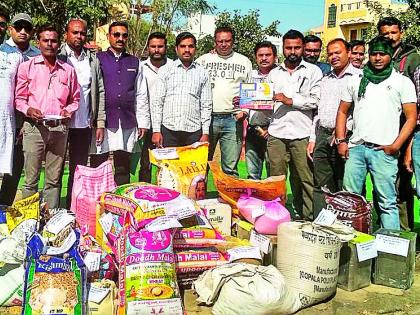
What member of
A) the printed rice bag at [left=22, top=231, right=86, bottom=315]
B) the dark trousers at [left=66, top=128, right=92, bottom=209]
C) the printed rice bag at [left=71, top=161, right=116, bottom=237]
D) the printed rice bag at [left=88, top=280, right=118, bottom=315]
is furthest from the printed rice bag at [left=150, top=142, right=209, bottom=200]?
the printed rice bag at [left=22, top=231, right=86, bottom=315]

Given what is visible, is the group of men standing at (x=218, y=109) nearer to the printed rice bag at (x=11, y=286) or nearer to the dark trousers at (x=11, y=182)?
the dark trousers at (x=11, y=182)

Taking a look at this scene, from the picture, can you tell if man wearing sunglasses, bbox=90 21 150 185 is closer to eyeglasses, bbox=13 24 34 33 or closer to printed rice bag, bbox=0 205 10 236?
eyeglasses, bbox=13 24 34 33

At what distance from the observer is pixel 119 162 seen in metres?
4.99

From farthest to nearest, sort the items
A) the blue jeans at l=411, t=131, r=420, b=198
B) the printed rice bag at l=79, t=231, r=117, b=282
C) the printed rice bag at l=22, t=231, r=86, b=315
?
the blue jeans at l=411, t=131, r=420, b=198
the printed rice bag at l=79, t=231, r=117, b=282
the printed rice bag at l=22, t=231, r=86, b=315

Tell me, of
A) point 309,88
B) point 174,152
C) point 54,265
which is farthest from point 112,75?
point 54,265

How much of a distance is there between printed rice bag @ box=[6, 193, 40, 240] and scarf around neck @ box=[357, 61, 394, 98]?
7.83 feet

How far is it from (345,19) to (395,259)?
112 feet

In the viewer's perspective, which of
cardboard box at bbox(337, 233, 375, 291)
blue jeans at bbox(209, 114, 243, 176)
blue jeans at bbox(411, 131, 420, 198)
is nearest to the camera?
cardboard box at bbox(337, 233, 375, 291)

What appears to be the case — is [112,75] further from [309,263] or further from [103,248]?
[309,263]

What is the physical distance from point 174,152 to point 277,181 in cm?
86

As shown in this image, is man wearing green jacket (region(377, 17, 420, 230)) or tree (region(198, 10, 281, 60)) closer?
man wearing green jacket (region(377, 17, 420, 230))

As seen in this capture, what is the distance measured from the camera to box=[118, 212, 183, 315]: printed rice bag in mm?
3014

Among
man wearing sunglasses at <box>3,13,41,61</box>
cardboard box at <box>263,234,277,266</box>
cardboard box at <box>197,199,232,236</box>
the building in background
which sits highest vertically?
the building in background

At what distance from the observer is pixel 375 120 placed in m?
4.00
